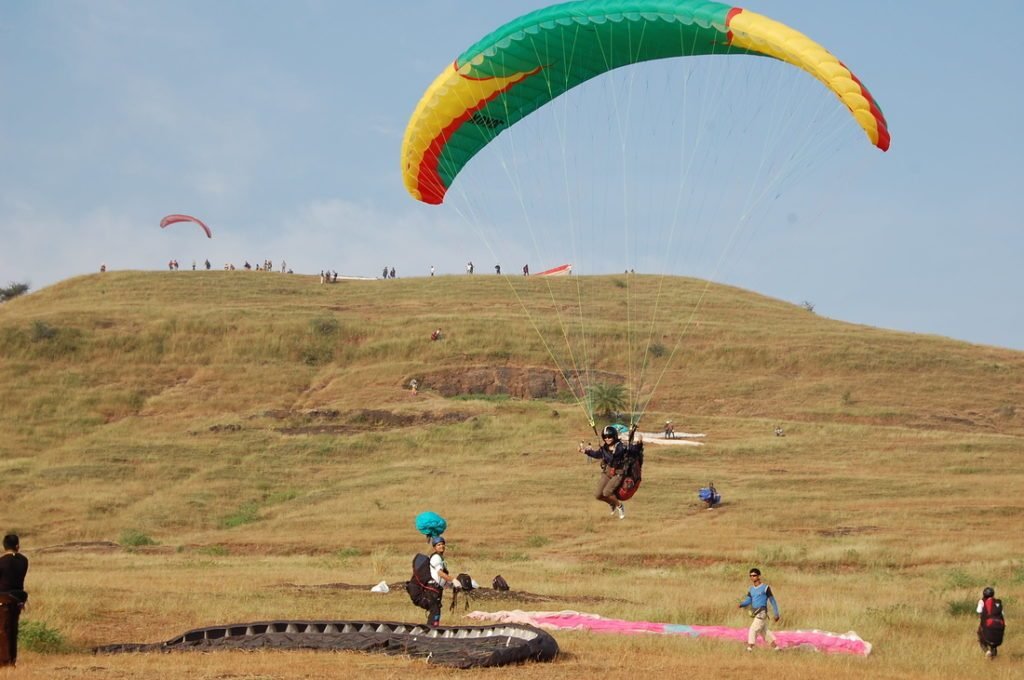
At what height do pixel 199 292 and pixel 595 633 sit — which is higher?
pixel 199 292

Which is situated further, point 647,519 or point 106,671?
point 647,519

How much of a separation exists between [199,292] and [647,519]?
2142 inches

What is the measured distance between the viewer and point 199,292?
81.9 meters

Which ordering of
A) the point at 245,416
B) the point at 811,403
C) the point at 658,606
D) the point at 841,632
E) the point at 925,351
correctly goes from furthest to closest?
the point at 925,351
the point at 811,403
the point at 245,416
the point at 658,606
the point at 841,632

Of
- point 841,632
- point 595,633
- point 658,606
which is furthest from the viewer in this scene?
point 658,606

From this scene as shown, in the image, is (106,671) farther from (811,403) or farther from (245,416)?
(811,403)

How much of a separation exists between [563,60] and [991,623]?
11982 mm

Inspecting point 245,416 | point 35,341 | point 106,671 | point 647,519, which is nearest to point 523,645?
point 106,671

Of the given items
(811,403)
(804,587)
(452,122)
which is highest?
(452,122)

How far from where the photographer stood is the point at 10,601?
1203cm

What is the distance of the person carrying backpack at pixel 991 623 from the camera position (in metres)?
15.2

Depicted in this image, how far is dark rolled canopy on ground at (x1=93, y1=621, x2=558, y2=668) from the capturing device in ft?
39.8

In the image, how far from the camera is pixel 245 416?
53.4 metres

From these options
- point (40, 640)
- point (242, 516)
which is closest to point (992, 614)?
point (40, 640)
